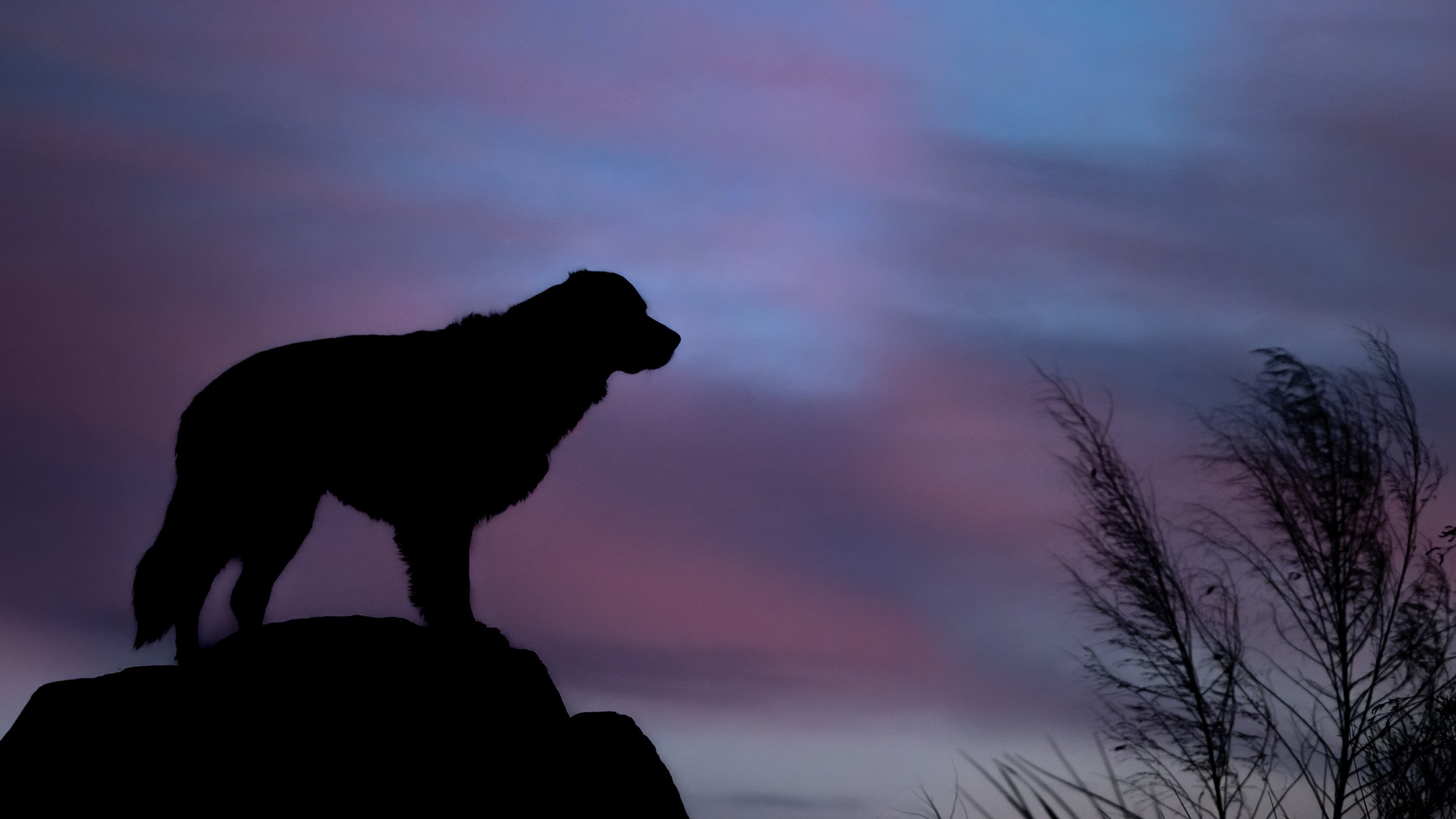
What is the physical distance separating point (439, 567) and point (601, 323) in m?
1.49

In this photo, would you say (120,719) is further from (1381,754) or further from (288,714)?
(1381,754)

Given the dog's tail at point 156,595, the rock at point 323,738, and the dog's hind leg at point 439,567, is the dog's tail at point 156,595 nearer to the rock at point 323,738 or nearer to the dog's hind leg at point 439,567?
the rock at point 323,738

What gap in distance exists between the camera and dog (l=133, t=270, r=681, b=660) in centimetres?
587

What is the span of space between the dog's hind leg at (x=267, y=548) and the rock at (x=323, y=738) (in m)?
0.69

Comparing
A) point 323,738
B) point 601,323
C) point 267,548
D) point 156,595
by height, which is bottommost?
point 323,738

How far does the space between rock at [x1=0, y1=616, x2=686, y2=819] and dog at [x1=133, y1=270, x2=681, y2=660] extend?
0.59 m

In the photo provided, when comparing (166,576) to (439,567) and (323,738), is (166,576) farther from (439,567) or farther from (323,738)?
(323,738)

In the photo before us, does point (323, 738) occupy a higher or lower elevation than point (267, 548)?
lower

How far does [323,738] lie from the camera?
4797 millimetres

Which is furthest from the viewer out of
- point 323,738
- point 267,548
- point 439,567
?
point 267,548

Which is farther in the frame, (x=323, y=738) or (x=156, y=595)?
(x=156, y=595)

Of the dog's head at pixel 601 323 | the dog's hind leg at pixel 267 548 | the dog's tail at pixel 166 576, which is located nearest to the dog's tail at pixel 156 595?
the dog's tail at pixel 166 576

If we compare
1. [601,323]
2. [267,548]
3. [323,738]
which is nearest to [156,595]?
[267,548]

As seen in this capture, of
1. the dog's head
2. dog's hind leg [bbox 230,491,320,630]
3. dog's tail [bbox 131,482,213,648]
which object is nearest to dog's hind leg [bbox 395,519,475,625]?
dog's hind leg [bbox 230,491,320,630]
